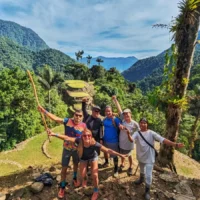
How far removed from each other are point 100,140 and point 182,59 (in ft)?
14.0

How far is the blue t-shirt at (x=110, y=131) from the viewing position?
5.80 m

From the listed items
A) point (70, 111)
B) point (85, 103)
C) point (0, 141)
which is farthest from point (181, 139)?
point (85, 103)

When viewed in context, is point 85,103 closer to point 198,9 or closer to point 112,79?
point 198,9

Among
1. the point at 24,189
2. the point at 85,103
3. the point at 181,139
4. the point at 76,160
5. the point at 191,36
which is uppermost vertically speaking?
the point at 191,36

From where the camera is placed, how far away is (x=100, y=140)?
600 cm

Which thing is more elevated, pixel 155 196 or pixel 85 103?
pixel 85 103

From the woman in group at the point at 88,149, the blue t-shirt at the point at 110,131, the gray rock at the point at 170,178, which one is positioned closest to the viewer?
the woman in group at the point at 88,149

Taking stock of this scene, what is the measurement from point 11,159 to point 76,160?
1208 centimetres

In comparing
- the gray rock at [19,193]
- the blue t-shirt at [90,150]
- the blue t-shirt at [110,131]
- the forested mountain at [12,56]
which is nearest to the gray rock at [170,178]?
the blue t-shirt at [110,131]

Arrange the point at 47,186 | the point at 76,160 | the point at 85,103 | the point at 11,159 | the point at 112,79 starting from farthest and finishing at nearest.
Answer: the point at 112,79 < the point at 11,159 < the point at 85,103 < the point at 47,186 < the point at 76,160

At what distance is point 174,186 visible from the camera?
6.11 metres

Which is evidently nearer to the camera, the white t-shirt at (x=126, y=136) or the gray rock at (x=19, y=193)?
the gray rock at (x=19, y=193)

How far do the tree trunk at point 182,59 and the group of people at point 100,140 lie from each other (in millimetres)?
2552

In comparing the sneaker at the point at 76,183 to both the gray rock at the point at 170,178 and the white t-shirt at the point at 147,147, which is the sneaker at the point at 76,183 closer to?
the white t-shirt at the point at 147,147
